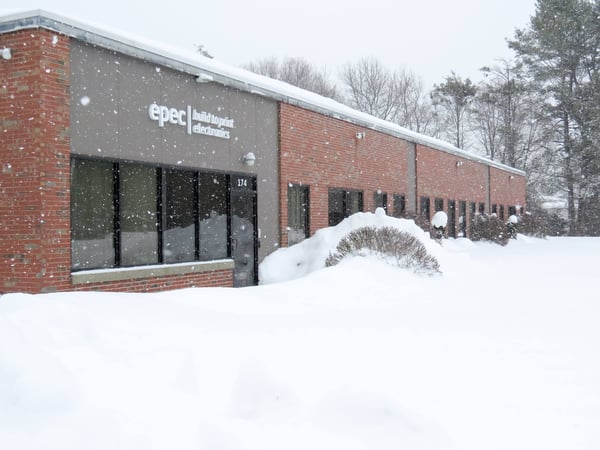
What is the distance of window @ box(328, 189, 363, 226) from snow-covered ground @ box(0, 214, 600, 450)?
26.2ft

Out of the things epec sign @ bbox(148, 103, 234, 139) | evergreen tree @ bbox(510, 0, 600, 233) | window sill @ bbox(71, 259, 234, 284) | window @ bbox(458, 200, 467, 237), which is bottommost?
window sill @ bbox(71, 259, 234, 284)

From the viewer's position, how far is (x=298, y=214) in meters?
14.9

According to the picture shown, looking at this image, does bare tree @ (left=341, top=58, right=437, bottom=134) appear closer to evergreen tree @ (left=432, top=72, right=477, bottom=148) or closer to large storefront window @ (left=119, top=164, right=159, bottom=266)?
evergreen tree @ (left=432, top=72, right=477, bottom=148)

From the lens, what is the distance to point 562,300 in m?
9.78

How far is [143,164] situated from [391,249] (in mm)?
→ 4852

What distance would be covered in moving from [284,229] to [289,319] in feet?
23.1

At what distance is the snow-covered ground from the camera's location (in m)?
3.59

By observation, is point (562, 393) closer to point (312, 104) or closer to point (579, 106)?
point (312, 104)

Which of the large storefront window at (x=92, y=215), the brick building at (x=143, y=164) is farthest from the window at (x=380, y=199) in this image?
the large storefront window at (x=92, y=215)

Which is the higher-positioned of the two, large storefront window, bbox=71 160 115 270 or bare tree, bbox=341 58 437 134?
bare tree, bbox=341 58 437 134

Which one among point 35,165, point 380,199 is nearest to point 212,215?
point 35,165

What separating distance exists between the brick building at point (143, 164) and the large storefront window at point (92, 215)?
0.06 feet

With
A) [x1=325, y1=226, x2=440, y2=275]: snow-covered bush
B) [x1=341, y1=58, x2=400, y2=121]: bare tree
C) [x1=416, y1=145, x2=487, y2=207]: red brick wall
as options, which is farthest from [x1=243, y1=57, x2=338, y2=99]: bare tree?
[x1=325, y1=226, x2=440, y2=275]: snow-covered bush

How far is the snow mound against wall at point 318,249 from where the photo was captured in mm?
12352
